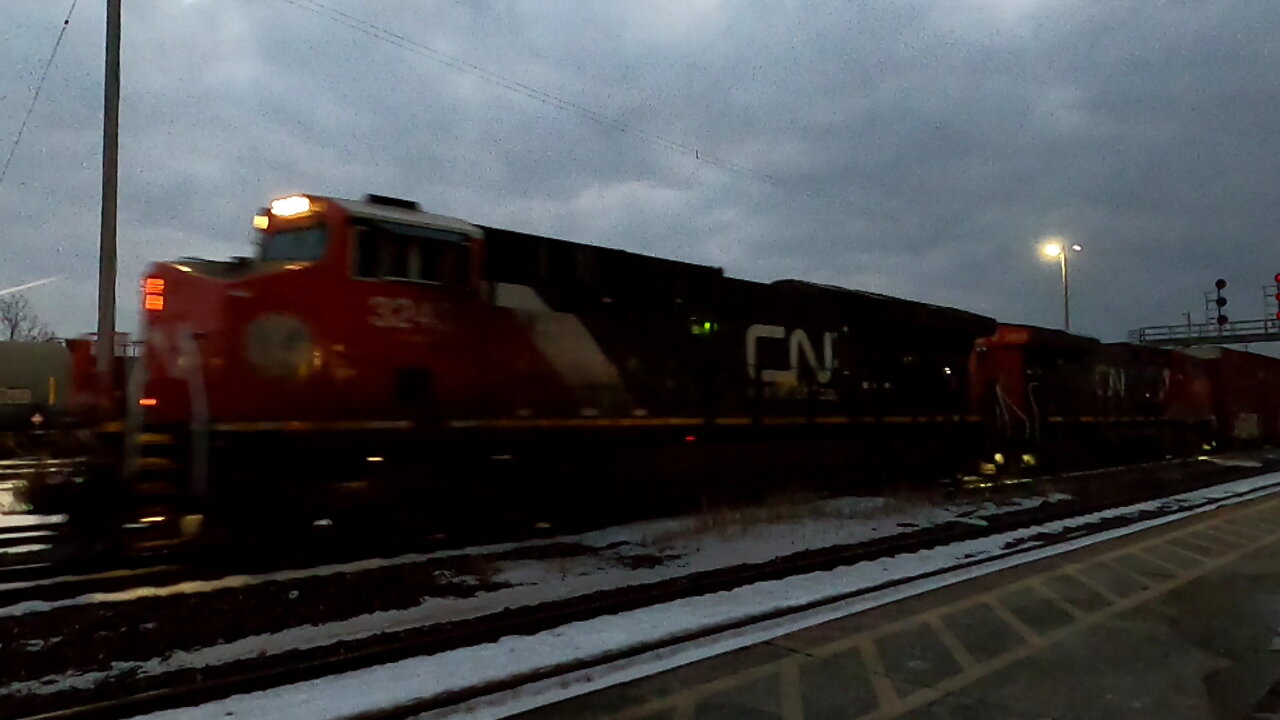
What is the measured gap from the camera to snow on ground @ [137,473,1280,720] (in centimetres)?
498

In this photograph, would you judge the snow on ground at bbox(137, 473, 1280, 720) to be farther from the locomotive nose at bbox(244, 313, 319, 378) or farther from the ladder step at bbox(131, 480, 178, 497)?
the locomotive nose at bbox(244, 313, 319, 378)

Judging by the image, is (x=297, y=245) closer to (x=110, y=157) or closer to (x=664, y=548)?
(x=664, y=548)

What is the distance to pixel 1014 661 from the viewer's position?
587 centimetres

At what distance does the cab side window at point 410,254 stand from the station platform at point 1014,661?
548 centimetres

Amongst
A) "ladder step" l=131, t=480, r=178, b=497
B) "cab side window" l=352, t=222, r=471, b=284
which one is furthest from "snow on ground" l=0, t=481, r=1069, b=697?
"cab side window" l=352, t=222, r=471, b=284

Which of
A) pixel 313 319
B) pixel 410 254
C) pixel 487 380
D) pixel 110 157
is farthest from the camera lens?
pixel 110 157

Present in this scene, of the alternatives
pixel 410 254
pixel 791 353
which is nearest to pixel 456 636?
pixel 410 254

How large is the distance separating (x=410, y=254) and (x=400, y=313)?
2.17 ft

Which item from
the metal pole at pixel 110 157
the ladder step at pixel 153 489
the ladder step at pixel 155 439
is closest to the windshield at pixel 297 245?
the ladder step at pixel 155 439

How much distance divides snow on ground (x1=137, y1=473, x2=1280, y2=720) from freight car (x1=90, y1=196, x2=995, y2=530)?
3.00 meters

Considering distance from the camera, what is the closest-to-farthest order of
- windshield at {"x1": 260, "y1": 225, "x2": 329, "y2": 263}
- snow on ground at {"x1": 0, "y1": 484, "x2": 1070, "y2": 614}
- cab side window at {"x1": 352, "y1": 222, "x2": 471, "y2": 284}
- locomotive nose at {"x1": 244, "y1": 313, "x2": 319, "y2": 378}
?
snow on ground at {"x1": 0, "y1": 484, "x2": 1070, "y2": 614}
locomotive nose at {"x1": 244, "y1": 313, "x2": 319, "y2": 378}
windshield at {"x1": 260, "y1": 225, "x2": 329, "y2": 263}
cab side window at {"x1": 352, "y1": 222, "x2": 471, "y2": 284}

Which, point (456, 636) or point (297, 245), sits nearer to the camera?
point (456, 636)

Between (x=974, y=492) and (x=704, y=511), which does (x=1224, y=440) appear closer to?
(x=974, y=492)

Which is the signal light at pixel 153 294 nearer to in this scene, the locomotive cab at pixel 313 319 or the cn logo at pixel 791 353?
the locomotive cab at pixel 313 319
